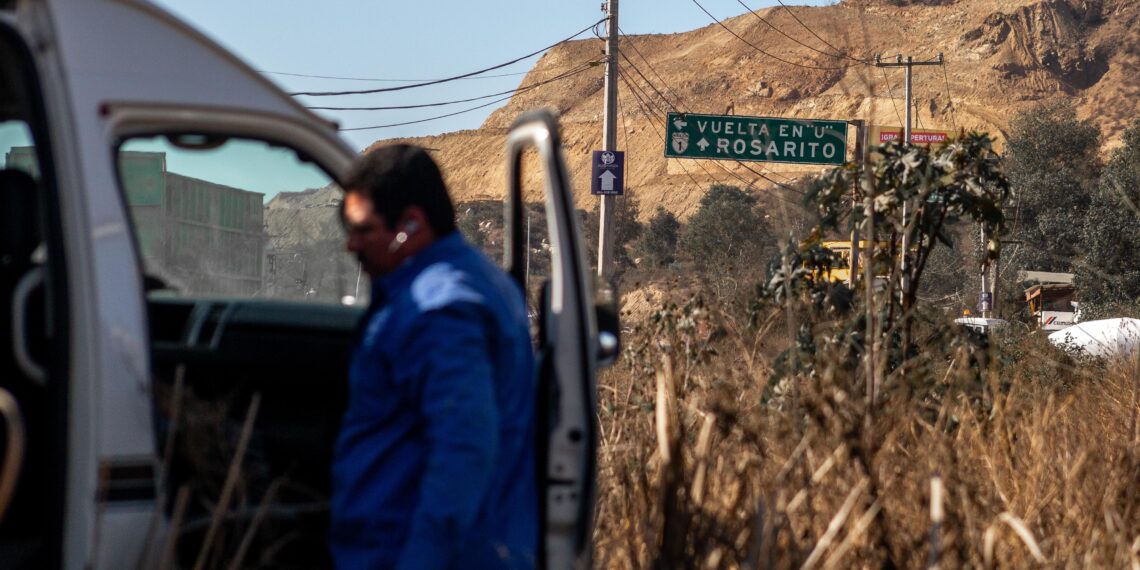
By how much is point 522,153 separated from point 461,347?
853 mm

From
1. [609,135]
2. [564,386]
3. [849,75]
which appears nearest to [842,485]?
[564,386]

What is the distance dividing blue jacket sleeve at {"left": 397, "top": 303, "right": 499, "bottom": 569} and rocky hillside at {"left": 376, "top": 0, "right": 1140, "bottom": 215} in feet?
206

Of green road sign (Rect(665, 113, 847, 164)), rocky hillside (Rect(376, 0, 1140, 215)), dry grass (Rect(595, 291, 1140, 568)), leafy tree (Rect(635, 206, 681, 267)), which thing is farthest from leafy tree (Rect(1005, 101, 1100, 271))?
dry grass (Rect(595, 291, 1140, 568))

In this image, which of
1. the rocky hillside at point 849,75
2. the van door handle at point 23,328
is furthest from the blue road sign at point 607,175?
the rocky hillside at point 849,75

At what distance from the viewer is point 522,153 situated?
312cm

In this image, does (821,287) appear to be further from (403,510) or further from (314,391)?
(403,510)

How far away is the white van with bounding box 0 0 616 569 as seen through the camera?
97.0 inches

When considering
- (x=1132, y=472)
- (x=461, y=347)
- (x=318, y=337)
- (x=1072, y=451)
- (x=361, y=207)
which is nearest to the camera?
(x=461, y=347)

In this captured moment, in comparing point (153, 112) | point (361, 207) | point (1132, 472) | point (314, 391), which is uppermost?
point (153, 112)

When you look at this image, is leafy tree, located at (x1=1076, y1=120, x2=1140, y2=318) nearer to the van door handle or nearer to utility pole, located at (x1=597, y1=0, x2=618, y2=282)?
utility pole, located at (x1=597, y1=0, x2=618, y2=282)

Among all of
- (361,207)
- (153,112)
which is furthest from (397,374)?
(153,112)

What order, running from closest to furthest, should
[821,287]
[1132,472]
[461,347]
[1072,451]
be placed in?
[461,347] < [1132,472] < [1072,451] < [821,287]

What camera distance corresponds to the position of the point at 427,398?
→ 239 centimetres

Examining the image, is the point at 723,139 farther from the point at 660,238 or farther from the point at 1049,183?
the point at 660,238
